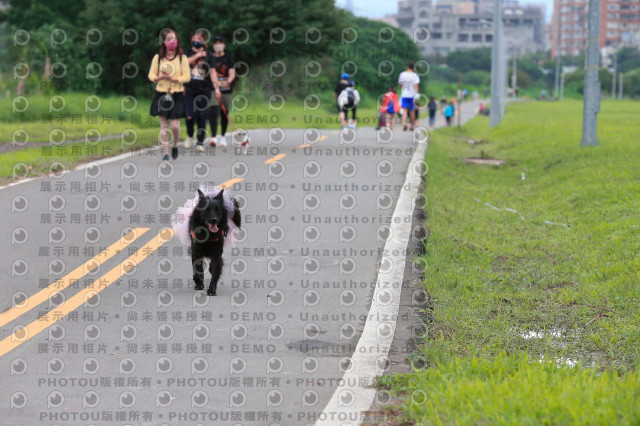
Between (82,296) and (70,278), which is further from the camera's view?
(70,278)

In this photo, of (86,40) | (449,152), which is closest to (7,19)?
(86,40)

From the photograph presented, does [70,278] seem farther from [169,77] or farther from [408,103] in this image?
[408,103]

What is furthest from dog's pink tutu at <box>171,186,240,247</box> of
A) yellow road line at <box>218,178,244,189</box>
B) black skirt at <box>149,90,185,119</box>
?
black skirt at <box>149,90,185,119</box>

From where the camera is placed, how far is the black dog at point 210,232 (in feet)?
23.9

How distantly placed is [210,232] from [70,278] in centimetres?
145

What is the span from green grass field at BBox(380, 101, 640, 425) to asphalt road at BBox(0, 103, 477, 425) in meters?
0.68

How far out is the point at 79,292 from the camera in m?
7.63

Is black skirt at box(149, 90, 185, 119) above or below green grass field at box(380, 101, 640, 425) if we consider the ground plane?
above

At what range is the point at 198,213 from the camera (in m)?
7.45

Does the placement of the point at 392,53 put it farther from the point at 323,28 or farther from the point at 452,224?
the point at 452,224

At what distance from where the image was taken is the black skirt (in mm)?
15656

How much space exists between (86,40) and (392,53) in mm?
38122

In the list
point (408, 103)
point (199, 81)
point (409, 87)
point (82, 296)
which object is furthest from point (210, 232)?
point (408, 103)

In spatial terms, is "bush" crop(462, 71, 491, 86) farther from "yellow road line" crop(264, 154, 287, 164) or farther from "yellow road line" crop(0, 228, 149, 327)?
"yellow road line" crop(0, 228, 149, 327)
